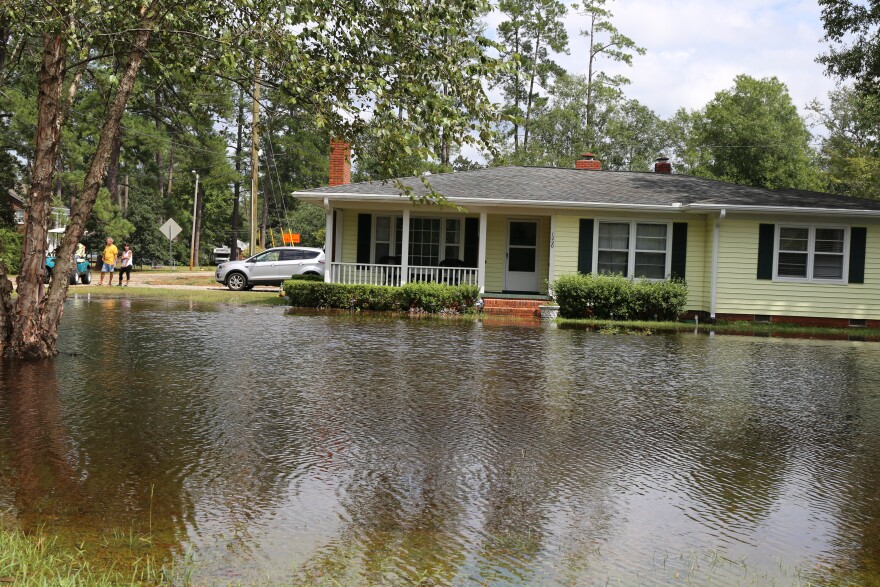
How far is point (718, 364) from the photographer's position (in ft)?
39.9

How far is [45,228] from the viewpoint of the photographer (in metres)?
10.2

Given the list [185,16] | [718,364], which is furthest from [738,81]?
[185,16]

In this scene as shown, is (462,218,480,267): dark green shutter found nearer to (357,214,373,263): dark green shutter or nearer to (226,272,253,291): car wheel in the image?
(357,214,373,263): dark green shutter

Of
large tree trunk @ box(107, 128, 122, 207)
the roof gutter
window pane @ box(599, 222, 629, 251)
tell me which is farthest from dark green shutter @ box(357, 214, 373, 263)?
large tree trunk @ box(107, 128, 122, 207)

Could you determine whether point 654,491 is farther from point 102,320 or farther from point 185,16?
point 102,320

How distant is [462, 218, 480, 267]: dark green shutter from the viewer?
23266mm

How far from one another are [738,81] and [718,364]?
1766 inches

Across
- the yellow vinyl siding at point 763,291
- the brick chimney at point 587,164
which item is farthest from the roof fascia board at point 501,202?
the brick chimney at point 587,164

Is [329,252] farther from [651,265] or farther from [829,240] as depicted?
[829,240]

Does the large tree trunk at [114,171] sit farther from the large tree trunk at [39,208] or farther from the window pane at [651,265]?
the large tree trunk at [39,208]

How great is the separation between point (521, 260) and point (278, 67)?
47.3 feet

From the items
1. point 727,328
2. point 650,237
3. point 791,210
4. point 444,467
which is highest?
point 791,210

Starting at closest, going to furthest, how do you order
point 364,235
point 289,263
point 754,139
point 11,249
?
point 364,235, point 289,263, point 11,249, point 754,139

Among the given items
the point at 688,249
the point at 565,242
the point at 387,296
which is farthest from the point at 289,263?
the point at 688,249
